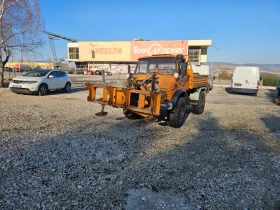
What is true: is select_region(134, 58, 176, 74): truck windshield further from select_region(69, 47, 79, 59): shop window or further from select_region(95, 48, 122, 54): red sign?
select_region(69, 47, 79, 59): shop window

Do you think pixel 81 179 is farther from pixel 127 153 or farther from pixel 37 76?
pixel 37 76

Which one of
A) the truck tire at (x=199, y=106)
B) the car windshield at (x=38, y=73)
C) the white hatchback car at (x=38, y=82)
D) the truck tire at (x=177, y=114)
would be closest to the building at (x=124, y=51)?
the white hatchback car at (x=38, y=82)

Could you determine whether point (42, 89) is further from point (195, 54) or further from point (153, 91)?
point (195, 54)

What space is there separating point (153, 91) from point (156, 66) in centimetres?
194

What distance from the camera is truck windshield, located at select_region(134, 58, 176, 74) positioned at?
21.1 feet

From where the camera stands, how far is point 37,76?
1211 centimetres

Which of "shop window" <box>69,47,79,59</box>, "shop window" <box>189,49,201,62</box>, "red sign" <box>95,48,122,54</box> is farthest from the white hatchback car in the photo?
"shop window" <box>69,47,79,59</box>

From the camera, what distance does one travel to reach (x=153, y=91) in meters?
5.03

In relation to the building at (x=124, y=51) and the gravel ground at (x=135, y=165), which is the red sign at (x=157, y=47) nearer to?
the building at (x=124, y=51)

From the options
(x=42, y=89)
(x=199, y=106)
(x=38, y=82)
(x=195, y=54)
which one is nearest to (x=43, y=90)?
(x=42, y=89)

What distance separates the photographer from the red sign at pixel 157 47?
176 feet

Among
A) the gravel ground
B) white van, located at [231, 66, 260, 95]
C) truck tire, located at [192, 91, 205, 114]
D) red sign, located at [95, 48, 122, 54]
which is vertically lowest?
the gravel ground

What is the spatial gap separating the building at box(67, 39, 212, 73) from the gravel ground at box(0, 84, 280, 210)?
4791cm

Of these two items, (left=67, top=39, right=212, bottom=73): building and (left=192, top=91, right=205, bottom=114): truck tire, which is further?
(left=67, top=39, right=212, bottom=73): building
